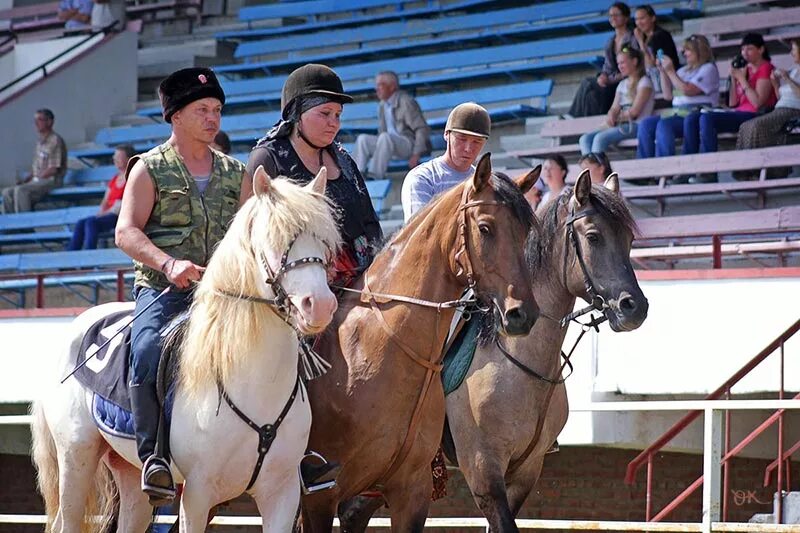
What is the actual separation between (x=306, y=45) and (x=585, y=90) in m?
5.29

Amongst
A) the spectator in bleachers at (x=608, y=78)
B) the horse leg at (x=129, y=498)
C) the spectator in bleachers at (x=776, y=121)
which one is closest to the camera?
the horse leg at (x=129, y=498)

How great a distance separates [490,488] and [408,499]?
866 millimetres

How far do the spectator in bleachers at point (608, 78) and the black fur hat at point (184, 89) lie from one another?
7623 millimetres

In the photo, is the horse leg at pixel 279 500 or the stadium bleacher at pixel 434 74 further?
the stadium bleacher at pixel 434 74

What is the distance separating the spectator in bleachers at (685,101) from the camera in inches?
456

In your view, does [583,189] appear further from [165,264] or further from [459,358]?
[165,264]

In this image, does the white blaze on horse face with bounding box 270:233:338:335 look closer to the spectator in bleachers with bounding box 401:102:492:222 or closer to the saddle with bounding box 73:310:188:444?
the saddle with bounding box 73:310:188:444

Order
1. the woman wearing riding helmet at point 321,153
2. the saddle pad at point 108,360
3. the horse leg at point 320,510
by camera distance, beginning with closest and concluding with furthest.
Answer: the saddle pad at point 108,360 → the horse leg at point 320,510 → the woman wearing riding helmet at point 321,153

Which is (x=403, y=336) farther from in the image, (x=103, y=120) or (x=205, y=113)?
(x=103, y=120)

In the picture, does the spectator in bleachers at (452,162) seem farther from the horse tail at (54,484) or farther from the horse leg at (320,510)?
the horse tail at (54,484)

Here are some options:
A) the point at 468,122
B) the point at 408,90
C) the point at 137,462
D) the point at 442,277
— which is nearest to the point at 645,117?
the point at 408,90

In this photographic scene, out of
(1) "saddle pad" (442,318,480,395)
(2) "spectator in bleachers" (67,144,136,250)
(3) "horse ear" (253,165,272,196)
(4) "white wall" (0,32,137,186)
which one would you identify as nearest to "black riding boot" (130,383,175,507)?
(3) "horse ear" (253,165,272,196)

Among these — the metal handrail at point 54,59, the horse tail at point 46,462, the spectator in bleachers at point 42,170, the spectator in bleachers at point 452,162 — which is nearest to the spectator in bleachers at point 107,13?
the metal handrail at point 54,59

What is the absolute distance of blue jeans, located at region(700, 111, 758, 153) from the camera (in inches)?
450
